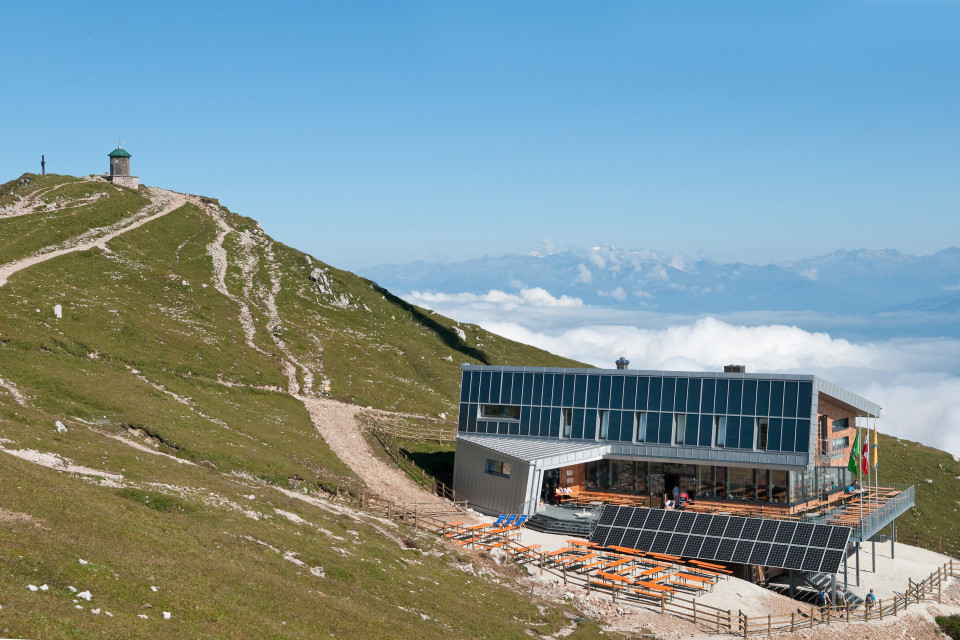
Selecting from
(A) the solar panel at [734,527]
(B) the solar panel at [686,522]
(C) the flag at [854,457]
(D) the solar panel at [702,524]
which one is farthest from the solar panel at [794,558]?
(C) the flag at [854,457]

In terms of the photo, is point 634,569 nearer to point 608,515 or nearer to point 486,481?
point 608,515

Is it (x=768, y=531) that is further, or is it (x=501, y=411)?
(x=501, y=411)

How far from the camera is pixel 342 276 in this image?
153 m

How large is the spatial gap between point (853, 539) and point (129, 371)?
6286 cm

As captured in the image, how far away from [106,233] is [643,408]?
9431cm

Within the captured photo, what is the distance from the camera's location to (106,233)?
133 m

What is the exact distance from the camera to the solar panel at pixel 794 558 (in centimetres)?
5681

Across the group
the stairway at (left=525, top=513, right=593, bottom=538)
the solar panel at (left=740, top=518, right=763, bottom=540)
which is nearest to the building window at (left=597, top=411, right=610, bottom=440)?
the stairway at (left=525, top=513, right=593, bottom=538)

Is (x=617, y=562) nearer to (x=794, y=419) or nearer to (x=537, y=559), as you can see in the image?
(x=537, y=559)

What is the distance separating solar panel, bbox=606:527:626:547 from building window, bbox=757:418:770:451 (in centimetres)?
1446

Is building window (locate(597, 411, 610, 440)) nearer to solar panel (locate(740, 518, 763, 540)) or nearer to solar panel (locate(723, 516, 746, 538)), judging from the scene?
solar panel (locate(723, 516, 746, 538))

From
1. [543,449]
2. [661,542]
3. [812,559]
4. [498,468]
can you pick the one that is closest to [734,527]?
→ [661,542]

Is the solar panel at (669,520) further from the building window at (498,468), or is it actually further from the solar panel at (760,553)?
the building window at (498,468)

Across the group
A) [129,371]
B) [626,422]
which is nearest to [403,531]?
[626,422]
